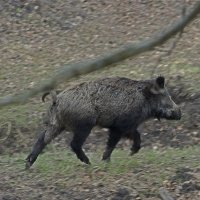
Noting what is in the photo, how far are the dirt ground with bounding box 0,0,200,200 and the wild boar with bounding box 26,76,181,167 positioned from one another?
0.34m

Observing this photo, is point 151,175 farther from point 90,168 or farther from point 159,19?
point 159,19

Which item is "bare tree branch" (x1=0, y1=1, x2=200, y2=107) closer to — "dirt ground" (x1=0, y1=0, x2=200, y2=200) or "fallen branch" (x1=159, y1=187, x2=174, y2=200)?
"dirt ground" (x1=0, y1=0, x2=200, y2=200)

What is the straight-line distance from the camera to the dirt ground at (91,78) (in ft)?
26.1

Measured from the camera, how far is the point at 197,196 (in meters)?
7.67

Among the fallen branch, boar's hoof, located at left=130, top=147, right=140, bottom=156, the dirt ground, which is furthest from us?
boar's hoof, located at left=130, top=147, right=140, bottom=156

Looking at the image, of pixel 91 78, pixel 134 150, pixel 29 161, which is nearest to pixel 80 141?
pixel 29 161

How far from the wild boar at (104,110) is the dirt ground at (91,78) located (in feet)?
1.11

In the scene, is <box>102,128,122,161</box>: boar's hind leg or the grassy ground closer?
the grassy ground

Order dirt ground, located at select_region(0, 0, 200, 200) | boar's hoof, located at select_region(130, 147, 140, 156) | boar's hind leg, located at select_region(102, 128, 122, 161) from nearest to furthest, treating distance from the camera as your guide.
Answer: dirt ground, located at select_region(0, 0, 200, 200) → boar's hind leg, located at select_region(102, 128, 122, 161) → boar's hoof, located at select_region(130, 147, 140, 156)

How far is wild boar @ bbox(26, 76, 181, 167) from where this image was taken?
850 cm

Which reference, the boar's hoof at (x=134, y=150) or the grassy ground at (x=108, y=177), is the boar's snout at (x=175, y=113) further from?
the boar's hoof at (x=134, y=150)

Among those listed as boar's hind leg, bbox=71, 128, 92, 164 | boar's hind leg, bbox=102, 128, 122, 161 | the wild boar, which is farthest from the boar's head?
boar's hind leg, bbox=71, 128, 92, 164

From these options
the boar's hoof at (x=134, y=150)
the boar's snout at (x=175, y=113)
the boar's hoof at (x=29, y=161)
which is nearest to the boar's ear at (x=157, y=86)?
the boar's snout at (x=175, y=113)

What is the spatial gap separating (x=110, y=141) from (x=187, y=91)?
3.30 m
